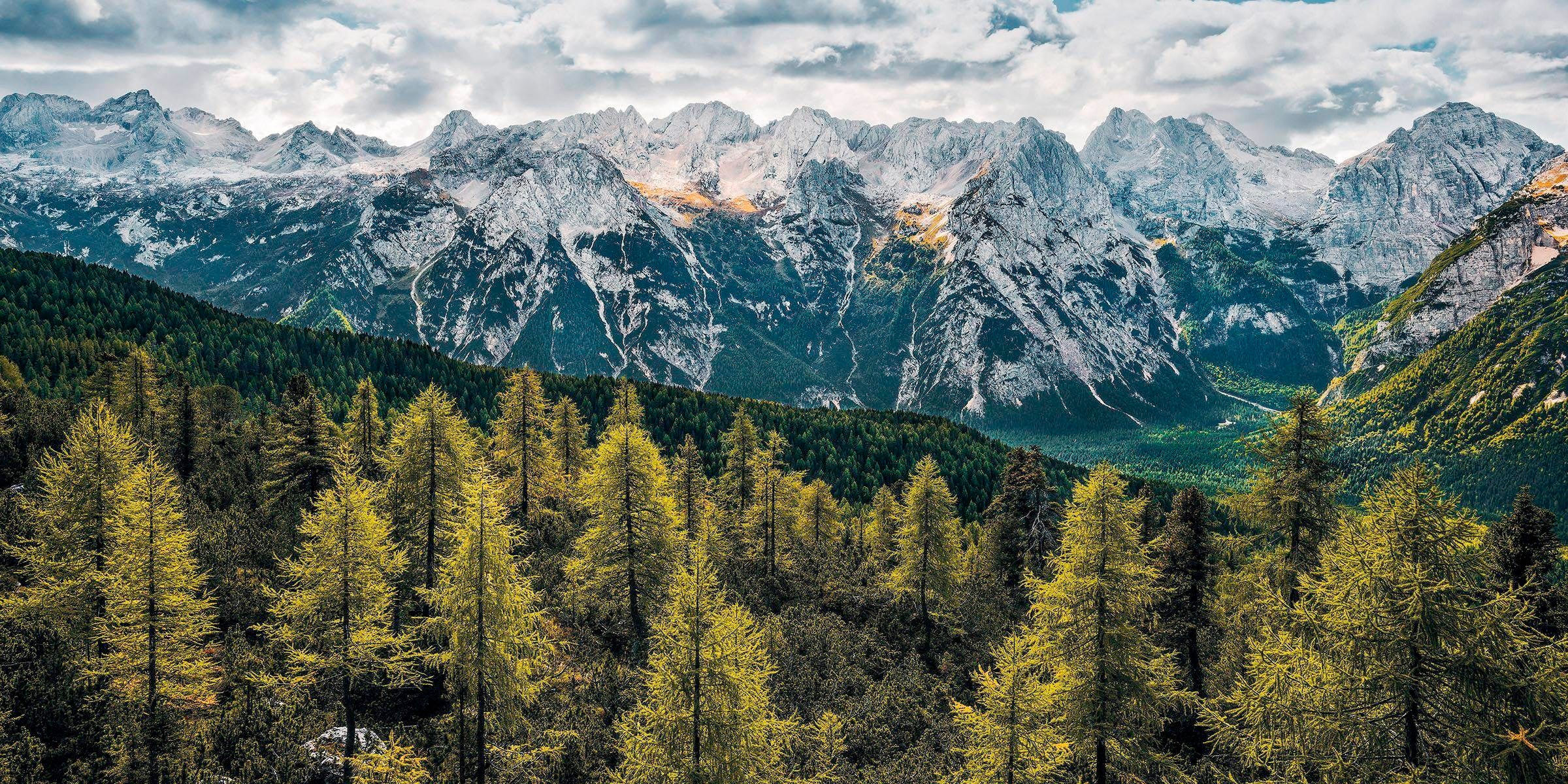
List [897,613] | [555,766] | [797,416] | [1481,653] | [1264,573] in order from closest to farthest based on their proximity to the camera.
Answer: [1481,653] → [555,766] → [1264,573] → [897,613] → [797,416]

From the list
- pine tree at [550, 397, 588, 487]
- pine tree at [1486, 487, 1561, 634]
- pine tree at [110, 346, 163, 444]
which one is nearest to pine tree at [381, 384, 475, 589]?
pine tree at [550, 397, 588, 487]

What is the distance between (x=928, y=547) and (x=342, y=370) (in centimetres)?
10099

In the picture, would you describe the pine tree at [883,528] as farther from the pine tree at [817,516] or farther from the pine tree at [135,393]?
the pine tree at [135,393]

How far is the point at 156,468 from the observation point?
76.9ft

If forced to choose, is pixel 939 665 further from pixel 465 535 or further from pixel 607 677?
pixel 465 535

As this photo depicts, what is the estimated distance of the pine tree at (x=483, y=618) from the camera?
21266 mm

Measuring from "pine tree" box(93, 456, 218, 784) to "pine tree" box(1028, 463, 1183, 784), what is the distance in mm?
26066

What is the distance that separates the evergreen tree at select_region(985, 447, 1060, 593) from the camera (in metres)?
48.0

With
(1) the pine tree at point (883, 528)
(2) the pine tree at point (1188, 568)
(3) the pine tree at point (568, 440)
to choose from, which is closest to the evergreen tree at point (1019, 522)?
(1) the pine tree at point (883, 528)

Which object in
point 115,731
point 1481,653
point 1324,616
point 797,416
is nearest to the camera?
point 1481,653

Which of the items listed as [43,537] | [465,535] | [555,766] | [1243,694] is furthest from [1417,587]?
[43,537]

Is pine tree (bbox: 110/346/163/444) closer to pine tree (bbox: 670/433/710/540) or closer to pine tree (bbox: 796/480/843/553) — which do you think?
pine tree (bbox: 670/433/710/540)

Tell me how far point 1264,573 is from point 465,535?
1241 inches

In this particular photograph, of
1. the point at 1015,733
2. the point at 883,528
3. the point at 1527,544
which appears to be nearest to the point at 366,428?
the point at 883,528
